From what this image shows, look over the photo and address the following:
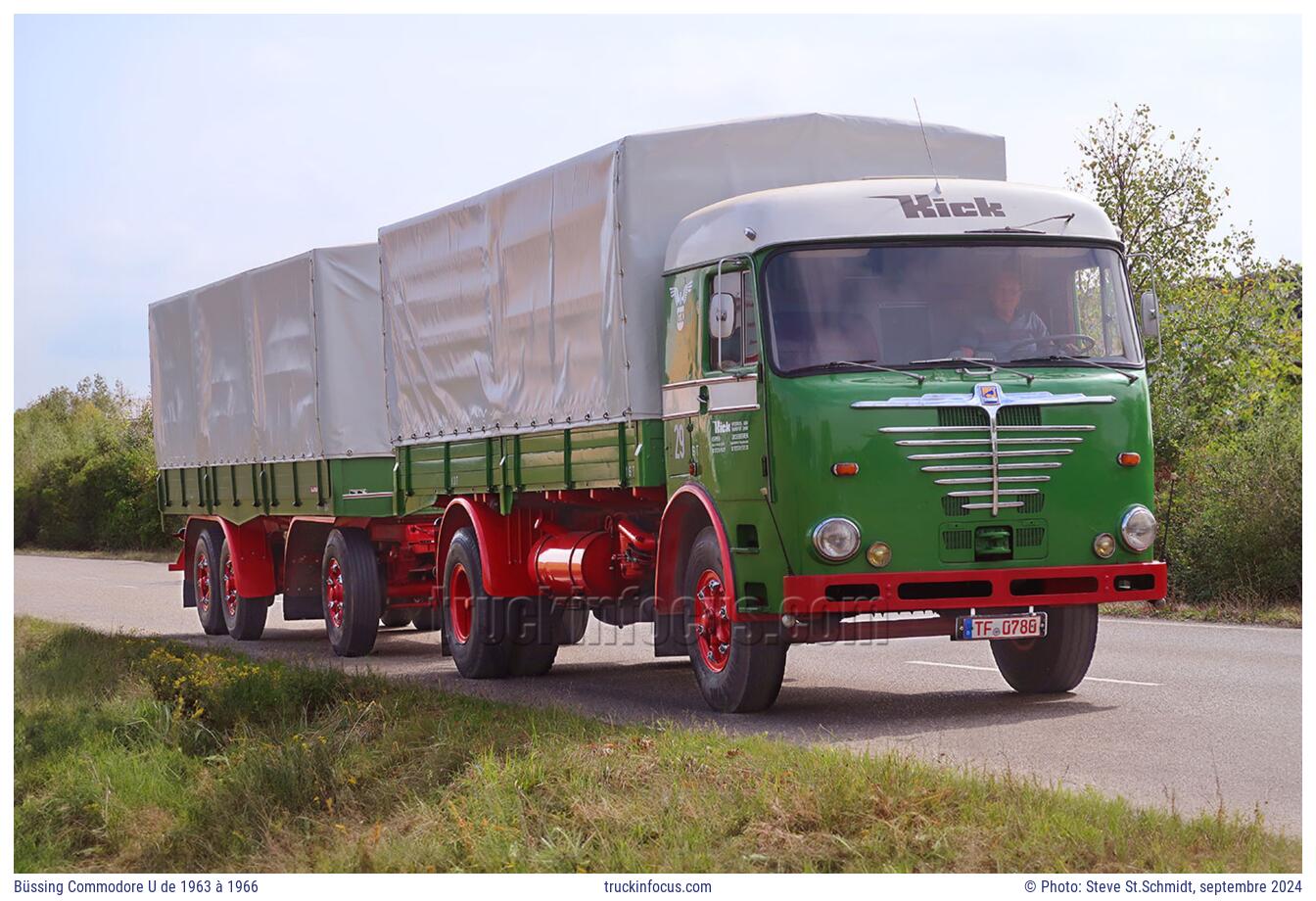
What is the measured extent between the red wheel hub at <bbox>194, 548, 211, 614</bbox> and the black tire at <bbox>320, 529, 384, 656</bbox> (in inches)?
138

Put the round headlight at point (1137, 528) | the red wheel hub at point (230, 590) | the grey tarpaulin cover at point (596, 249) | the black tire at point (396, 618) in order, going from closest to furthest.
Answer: the round headlight at point (1137, 528), the grey tarpaulin cover at point (596, 249), the black tire at point (396, 618), the red wheel hub at point (230, 590)

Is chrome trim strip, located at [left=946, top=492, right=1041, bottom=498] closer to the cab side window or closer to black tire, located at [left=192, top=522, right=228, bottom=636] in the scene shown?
the cab side window

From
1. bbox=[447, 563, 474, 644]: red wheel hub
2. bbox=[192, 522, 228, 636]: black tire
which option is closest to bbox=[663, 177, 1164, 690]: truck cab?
bbox=[447, 563, 474, 644]: red wheel hub

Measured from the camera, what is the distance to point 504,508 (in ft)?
49.6

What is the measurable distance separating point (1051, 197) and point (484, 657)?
19.4 ft

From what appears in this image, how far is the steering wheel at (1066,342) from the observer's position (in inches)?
463

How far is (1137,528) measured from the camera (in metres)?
11.9

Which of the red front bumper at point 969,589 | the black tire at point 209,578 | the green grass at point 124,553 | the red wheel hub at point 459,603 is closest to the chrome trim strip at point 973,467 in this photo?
the red front bumper at point 969,589

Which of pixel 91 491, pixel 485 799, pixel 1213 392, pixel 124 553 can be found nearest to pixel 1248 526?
pixel 1213 392

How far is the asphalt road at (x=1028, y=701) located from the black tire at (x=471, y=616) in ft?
0.75

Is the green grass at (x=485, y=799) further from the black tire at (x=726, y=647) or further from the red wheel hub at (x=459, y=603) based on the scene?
the red wheel hub at (x=459, y=603)

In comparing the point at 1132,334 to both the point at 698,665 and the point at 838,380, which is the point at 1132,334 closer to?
the point at 838,380
